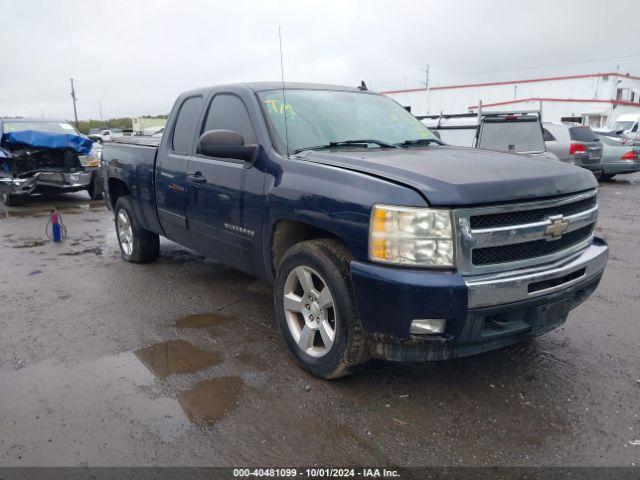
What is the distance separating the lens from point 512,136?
34.9 ft

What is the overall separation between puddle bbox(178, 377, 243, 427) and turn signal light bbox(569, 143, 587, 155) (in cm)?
1221

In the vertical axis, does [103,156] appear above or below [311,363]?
above

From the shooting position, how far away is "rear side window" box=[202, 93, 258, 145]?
12.8 feet

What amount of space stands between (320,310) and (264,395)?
61 centimetres

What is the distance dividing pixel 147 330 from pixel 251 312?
869 millimetres

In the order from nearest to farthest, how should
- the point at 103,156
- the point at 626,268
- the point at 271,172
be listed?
1. the point at 271,172
2. the point at 626,268
3. the point at 103,156

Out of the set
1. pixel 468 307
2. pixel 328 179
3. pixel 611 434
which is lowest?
pixel 611 434

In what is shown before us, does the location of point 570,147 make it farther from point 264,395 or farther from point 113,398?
point 113,398

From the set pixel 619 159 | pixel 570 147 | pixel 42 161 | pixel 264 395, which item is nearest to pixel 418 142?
pixel 264 395

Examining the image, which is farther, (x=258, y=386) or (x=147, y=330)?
(x=147, y=330)

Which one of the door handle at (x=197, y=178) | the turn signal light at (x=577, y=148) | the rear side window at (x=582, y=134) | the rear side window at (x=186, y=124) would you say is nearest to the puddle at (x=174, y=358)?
the door handle at (x=197, y=178)

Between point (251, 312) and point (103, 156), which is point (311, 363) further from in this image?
point (103, 156)

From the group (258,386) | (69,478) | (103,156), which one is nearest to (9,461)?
(69,478)

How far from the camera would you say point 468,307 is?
8.38ft
